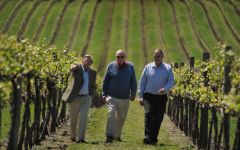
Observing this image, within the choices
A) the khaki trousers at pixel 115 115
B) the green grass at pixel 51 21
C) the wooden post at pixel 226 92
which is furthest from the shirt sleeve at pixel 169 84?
the green grass at pixel 51 21

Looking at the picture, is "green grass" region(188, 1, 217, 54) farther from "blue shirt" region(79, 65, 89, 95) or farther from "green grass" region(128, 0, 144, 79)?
"blue shirt" region(79, 65, 89, 95)

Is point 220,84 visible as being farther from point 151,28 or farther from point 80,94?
→ point 151,28

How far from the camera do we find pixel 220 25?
96812 mm

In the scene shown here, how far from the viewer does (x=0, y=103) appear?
12656 mm

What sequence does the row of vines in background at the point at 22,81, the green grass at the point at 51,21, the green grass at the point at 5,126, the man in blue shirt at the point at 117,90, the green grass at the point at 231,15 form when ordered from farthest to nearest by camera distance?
the green grass at the point at 231,15 → the green grass at the point at 51,21 → the green grass at the point at 5,126 → the man in blue shirt at the point at 117,90 → the row of vines in background at the point at 22,81

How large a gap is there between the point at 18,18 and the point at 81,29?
11.2 m

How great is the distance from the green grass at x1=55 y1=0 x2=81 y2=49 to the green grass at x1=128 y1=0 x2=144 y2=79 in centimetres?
946

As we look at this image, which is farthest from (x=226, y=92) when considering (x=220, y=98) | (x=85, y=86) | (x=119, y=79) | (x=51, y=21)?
(x=51, y=21)

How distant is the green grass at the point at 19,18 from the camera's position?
310 feet

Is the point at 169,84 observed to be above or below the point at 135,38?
below

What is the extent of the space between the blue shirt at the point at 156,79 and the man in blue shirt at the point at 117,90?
0.43 meters

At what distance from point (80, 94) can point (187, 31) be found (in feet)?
255

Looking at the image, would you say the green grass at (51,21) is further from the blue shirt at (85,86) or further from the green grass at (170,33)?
the blue shirt at (85,86)

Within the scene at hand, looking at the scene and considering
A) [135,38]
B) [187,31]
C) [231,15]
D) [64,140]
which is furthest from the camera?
[231,15]
